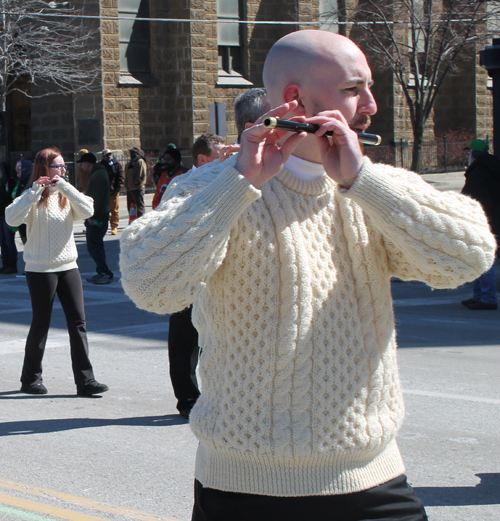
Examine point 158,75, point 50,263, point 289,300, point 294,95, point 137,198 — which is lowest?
point 137,198

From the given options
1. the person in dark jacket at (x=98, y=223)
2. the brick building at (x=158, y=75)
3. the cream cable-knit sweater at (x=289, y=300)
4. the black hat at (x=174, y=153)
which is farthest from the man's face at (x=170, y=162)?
the brick building at (x=158, y=75)

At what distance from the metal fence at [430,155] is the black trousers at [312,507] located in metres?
31.3

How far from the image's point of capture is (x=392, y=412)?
2.30 meters

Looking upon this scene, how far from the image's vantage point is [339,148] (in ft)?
6.84

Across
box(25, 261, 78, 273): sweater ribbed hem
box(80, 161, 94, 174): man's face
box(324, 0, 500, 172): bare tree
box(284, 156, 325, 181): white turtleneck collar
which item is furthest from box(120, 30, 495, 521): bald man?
box(324, 0, 500, 172): bare tree

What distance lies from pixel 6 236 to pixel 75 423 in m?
9.03

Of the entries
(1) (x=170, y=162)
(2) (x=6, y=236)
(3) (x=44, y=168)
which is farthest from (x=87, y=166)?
(3) (x=44, y=168)

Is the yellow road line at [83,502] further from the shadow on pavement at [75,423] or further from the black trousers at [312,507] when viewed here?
the black trousers at [312,507]

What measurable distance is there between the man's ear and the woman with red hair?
4.96m

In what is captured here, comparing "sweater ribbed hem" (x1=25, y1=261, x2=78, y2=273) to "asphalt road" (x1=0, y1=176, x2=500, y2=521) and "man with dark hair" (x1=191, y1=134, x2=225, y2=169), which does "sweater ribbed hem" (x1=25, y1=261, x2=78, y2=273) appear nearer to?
"asphalt road" (x1=0, y1=176, x2=500, y2=521)

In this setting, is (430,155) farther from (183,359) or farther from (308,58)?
(308,58)

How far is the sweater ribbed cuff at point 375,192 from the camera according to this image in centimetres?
212

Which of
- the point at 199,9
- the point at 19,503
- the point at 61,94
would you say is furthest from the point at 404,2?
the point at 19,503

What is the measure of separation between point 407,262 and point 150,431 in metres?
3.79
